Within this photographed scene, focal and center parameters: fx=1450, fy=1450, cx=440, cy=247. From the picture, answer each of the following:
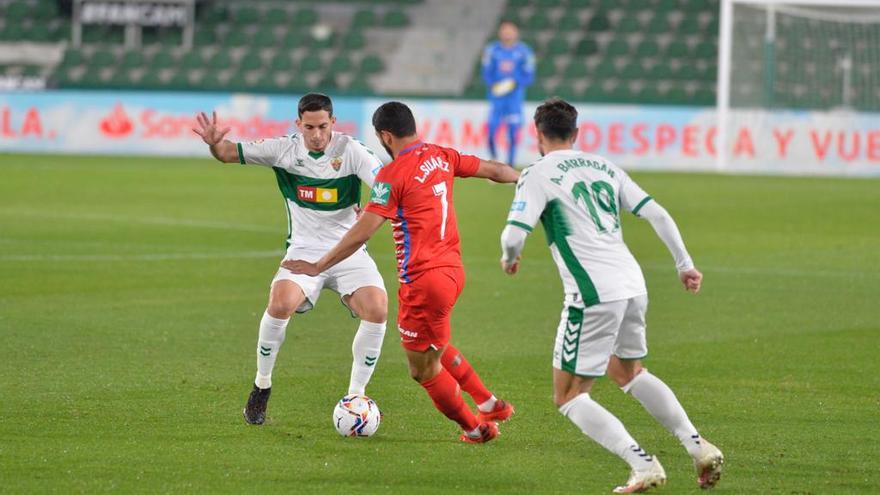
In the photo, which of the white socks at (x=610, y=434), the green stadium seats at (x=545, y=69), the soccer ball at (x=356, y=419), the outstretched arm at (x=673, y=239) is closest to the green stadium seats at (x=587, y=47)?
the green stadium seats at (x=545, y=69)

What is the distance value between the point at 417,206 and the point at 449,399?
3.10 ft

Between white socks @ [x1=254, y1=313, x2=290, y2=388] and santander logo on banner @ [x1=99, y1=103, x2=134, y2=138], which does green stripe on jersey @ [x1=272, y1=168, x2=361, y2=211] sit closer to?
white socks @ [x1=254, y1=313, x2=290, y2=388]

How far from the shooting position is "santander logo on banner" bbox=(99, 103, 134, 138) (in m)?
30.8

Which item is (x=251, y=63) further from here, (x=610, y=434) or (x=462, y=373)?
(x=610, y=434)

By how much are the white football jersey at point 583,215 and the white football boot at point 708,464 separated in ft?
2.35

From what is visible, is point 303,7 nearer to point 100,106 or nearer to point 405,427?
point 100,106

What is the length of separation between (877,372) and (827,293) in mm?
3711

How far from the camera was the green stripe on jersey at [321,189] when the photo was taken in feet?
25.9

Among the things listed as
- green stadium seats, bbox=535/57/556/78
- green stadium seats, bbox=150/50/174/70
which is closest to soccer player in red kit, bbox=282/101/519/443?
green stadium seats, bbox=535/57/556/78

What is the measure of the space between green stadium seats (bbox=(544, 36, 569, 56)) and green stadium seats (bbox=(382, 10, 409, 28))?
151 inches

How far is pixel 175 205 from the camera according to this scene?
2028cm

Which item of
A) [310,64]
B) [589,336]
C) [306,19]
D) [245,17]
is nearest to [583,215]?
[589,336]

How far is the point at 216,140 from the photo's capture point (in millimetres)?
7742

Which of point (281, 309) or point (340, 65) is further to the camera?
point (340, 65)
